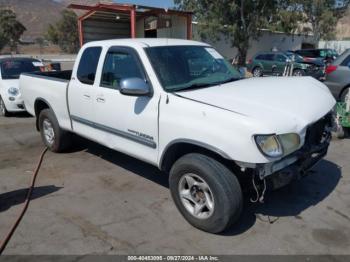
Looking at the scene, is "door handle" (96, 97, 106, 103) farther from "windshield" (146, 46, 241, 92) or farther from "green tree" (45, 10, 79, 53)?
"green tree" (45, 10, 79, 53)

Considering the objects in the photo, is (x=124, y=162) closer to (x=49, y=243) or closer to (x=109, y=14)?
(x=49, y=243)

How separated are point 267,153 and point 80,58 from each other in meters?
3.29

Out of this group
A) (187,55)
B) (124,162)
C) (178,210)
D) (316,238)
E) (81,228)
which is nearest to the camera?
(316,238)

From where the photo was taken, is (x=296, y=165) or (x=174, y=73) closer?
(x=296, y=165)

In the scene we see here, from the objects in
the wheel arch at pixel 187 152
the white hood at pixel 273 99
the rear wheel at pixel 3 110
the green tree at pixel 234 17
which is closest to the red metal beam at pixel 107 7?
the rear wheel at pixel 3 110

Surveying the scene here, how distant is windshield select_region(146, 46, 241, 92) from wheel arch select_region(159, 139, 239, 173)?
612 mm

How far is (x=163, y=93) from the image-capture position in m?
3.91

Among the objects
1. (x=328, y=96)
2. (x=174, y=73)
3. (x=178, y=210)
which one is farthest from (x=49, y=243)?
(x=328, y=96)

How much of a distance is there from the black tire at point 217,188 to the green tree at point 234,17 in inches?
978

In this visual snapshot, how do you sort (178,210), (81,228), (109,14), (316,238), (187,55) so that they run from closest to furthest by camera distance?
(316,238), (81,228), (178,210), (187,55), (109,14)

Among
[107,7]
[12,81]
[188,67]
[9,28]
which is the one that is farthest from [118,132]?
[9,28]

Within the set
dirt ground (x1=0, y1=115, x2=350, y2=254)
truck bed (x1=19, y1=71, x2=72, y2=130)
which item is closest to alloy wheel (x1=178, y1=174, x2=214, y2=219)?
dirt ground (x1=0, y1=115, x2=350, y2=254)

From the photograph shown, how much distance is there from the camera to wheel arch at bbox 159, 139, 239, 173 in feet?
11.3

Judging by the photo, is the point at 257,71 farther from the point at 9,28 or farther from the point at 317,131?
the point at 9,28
